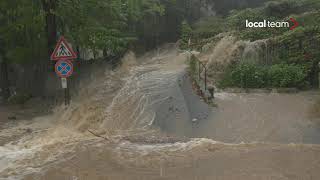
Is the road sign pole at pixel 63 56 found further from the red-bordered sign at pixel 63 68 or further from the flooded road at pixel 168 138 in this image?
the flooded road at pixel 168 138

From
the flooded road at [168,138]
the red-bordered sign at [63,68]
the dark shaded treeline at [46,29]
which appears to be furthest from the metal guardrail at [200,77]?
the red-bordered sign at [63,68]

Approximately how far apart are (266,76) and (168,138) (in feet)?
19.7

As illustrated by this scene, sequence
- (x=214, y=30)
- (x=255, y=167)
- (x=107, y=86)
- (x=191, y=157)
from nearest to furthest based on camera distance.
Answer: (x=255, y=167), (x=191, y=157), (x=107, y=86), (x=214, y=30)

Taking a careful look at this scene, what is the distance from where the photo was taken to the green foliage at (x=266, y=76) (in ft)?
48.2

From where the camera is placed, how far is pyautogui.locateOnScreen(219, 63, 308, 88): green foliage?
14.7 meters

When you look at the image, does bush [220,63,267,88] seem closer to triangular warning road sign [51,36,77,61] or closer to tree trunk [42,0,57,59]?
triangular warning road sign [51,36,77,61]

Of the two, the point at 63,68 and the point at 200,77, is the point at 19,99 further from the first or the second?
the point at 200,77

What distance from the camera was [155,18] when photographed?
113ft

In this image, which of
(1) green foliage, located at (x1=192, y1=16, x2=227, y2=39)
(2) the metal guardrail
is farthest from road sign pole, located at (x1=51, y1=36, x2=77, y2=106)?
(1) green foliage, located at (x1=192, y1=16, x2=227, y2=39)

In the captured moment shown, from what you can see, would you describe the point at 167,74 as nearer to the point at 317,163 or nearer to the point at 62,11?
the point at 62,11

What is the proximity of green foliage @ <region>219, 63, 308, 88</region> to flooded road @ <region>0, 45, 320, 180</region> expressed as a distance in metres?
0.67

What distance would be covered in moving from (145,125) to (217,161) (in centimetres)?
322

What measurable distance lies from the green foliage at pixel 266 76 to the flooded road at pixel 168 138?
2.20ft

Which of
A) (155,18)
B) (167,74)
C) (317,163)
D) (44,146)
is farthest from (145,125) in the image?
(155,18)
